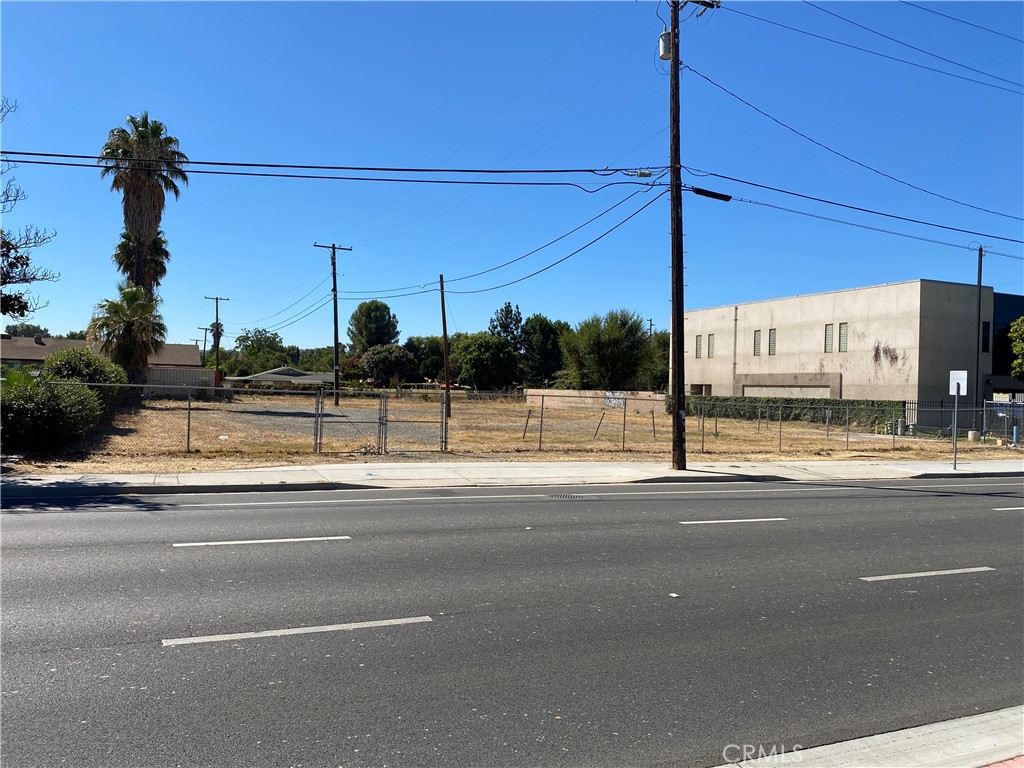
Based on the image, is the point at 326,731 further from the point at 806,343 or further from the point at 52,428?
the point at 806,343

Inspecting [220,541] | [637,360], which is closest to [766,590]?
[220,541]

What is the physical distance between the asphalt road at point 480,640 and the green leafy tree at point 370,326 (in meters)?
112

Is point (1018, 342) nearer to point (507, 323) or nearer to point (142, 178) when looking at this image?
point (142, 178)

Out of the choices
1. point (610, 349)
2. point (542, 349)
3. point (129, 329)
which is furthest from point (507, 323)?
point (129, 329)

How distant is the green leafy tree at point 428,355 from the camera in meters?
110

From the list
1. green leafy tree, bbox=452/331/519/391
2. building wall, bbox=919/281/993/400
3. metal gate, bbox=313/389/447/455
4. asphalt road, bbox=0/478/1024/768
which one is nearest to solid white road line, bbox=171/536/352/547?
asphalt road, bbox=0/478/1024/768

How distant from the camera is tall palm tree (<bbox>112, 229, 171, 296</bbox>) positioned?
3916 cm

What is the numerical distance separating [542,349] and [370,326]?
30.4m

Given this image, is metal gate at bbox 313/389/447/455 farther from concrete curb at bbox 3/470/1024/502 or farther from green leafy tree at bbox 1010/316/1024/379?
green leafy tree at bbox 1010/316/1024/379

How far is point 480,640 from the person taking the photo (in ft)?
17.7

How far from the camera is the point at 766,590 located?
7020 mm

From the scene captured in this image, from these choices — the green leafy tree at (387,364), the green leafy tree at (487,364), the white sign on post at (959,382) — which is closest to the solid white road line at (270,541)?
the white sign on post at (959,382)

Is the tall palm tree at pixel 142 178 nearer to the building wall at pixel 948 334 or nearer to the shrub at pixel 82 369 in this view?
the shrub at pixel 82 369

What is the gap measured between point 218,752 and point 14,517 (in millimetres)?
8208
